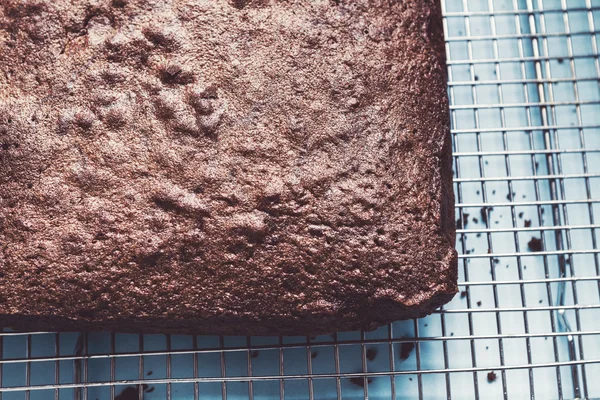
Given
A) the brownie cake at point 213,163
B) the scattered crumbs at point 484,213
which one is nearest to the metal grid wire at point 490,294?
the scattered crumbs at point 484,213

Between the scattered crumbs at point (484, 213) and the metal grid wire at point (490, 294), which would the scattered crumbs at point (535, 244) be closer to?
the metal grid wire at point (490, 294)

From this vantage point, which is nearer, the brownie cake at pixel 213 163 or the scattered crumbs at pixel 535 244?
the brownie cake at pixel 213 163

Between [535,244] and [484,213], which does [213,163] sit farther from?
[535,244]

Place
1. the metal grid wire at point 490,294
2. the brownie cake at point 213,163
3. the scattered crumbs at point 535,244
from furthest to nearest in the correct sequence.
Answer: the scattered crumbs at point 535,244 < the metal grid wire at point 490,294 < the brownie cake at point 213,163

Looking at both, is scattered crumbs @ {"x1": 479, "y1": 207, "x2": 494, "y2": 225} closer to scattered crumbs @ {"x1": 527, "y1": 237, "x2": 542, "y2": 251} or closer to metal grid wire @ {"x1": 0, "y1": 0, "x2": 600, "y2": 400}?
metal grid wire @ {"x1": 0, "y1": 0, "x2": 600, "y2": 400}

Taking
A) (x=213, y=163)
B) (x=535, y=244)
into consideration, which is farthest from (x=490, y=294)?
(x=213, y=163)

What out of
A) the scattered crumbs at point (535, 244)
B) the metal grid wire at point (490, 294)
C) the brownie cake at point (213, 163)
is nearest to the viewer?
the brownie cake at point (213, 163)
